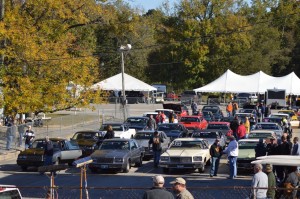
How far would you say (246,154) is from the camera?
27.5 m

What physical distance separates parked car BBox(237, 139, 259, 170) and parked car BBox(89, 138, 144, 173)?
177 inches

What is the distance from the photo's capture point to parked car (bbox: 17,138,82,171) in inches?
1136

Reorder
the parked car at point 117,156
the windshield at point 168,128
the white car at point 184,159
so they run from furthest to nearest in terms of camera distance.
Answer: the windshield at point 168,128, the parked car at point 117,156, the white car at point 184,159

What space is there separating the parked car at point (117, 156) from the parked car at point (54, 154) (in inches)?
76.0

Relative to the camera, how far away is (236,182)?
81.4 ft

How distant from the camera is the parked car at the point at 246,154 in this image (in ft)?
87.7

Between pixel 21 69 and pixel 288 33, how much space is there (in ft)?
231

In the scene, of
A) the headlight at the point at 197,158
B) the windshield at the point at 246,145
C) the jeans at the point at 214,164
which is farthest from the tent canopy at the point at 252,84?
the jeans at the point at 214,164

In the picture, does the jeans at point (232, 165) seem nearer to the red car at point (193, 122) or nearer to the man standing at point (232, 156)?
the man standing at point (232, 156)

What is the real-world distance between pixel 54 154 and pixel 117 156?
3112mm

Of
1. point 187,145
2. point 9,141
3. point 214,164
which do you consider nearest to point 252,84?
point 9,141

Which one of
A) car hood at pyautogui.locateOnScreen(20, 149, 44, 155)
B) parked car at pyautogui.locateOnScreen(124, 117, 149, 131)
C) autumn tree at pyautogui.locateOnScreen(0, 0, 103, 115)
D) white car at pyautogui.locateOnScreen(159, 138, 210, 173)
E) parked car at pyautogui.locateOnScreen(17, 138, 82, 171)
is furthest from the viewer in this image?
parked car at pyautogui.locateOnScreen(124, 117, 149, 131)

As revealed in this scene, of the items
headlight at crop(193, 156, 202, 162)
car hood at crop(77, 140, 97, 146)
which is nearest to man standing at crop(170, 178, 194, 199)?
headlight at crop(193, 156, 202, 162)

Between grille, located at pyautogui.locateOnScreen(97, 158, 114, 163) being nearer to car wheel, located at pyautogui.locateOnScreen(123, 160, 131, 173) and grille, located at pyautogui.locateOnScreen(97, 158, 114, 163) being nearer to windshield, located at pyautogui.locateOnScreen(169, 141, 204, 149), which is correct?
car wheel, located at pyautogui.locateOnScreen(123, 160, 131, 173)
